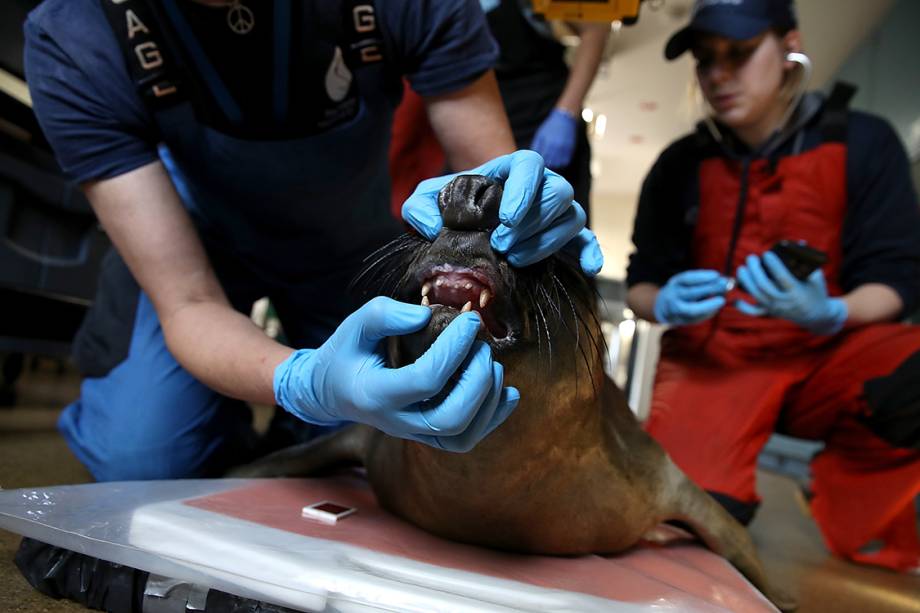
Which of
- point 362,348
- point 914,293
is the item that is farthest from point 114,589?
point 914,293

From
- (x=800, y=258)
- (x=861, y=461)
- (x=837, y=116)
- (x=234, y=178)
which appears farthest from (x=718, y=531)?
(x=837, y=116)

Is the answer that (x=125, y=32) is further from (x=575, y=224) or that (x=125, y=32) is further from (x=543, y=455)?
(x=543, y=455)

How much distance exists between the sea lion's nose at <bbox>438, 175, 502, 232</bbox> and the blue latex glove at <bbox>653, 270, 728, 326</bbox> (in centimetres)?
110

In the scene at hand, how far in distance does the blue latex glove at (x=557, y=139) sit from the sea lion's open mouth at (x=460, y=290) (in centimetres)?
120

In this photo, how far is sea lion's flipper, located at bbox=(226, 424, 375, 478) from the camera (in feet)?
4.41

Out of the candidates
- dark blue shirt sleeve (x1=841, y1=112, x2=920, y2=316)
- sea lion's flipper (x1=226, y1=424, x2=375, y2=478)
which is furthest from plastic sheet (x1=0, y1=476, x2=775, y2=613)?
dark blue shirt sleeve (x1=841, y1=112, x2=920, y2=316)

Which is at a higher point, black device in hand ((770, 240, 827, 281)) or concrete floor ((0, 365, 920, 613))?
black device in hand ((770, 240, 827, 281))

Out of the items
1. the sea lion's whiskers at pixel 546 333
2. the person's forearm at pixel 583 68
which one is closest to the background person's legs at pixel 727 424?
the person's forearm at pixel 583 68

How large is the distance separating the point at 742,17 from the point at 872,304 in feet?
2.85

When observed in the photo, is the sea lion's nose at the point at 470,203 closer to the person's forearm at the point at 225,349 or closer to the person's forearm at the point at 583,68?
the person's forearm at the point at 225,349

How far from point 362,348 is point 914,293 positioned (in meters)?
1.69

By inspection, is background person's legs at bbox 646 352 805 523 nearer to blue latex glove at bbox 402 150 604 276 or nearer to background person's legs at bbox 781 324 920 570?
background person's legs at bbox 781 324 920 570

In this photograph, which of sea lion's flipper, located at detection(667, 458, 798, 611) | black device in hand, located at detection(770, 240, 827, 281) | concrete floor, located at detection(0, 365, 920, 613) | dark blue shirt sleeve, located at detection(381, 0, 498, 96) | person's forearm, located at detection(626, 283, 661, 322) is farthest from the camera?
person's forearm, located at detection(626, 283, 661, 322)

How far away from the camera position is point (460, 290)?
0.79m
